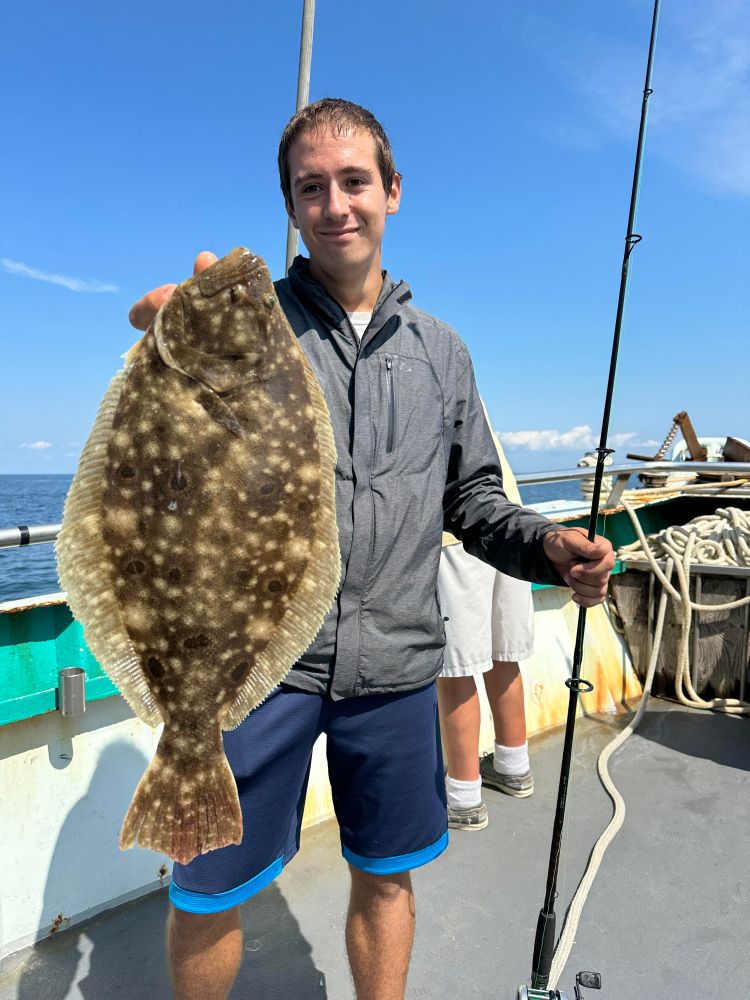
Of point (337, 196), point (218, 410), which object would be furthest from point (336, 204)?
point (218, 410)

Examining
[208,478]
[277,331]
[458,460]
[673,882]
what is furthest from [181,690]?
[673,882]

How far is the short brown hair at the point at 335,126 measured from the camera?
5.84 ft

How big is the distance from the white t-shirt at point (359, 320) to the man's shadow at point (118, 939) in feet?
6.11

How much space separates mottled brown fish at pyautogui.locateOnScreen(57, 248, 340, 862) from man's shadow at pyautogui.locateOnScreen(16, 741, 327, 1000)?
124 cm

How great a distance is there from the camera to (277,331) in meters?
1.52

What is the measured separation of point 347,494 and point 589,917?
196 centimetres

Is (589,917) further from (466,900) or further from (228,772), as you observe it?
(228,772)

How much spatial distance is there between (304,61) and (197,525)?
2.41 m

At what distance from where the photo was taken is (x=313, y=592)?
1547 mm

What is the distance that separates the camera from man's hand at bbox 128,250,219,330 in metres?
1.52

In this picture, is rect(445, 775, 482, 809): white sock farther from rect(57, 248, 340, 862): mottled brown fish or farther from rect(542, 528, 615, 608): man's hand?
rect(57, 248, 340, 862): mottled brown fish

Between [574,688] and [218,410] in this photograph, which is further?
[574,688]

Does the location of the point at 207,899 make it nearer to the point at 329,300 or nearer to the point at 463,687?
→ the point at 329,300

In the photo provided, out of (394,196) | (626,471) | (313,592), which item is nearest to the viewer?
(313,592)
